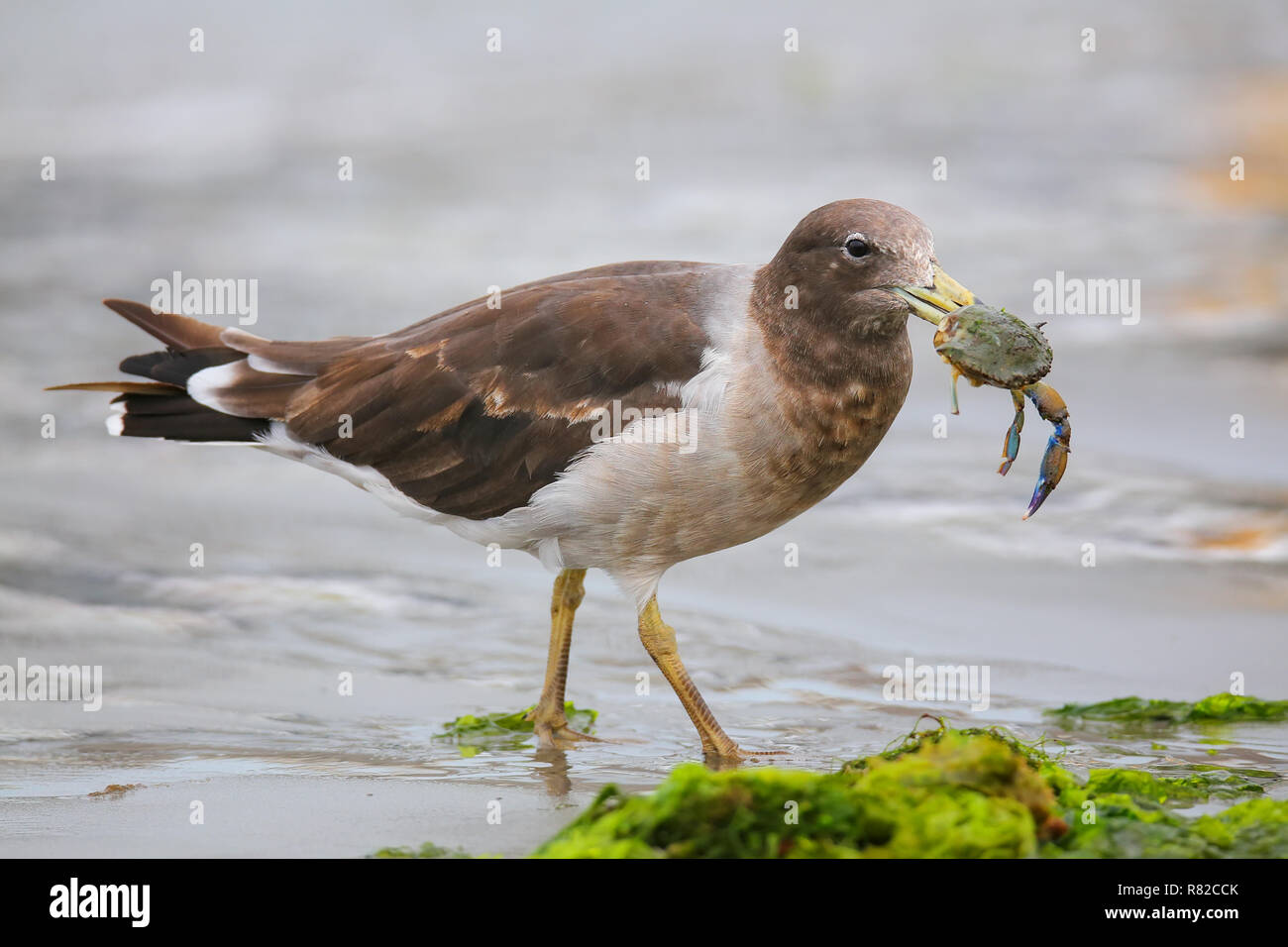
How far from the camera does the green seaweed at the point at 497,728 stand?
279 inches

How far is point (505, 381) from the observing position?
274 inches

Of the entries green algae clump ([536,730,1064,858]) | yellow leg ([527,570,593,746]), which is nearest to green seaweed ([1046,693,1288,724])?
yellow leg ([527,570,593,746])

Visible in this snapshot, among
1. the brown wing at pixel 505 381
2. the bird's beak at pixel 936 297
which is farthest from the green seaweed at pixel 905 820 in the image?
the brown wing at pixel 505 381

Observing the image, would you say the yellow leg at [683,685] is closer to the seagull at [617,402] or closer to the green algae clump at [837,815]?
the seagull at [617,402]

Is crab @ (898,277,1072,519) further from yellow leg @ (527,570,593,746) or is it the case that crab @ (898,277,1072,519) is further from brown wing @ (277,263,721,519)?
yellow leg @ (527,570,593,746)

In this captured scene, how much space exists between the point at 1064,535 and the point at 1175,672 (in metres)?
2.00

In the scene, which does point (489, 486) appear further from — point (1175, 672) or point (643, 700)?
point (1175, 672)

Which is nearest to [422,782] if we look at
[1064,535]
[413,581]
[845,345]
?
[845,345]

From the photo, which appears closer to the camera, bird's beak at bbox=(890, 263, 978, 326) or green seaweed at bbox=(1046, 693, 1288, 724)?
bird's beak at bbox=(890, 263, 978, 326)

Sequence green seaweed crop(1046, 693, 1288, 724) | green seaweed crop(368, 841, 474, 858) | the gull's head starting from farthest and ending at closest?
green seaweed crop(1046, 693, 1288, 724) → the gull's head → green seaweed crop(368, 841, 474, 858)

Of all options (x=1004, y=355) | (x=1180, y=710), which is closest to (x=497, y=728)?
(x=1004, y=355)

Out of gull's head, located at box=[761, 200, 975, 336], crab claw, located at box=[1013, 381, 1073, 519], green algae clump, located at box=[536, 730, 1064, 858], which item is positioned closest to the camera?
green algae clump, located at box=[536, 730, 1064, 858]

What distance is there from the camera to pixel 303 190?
53.3 ft

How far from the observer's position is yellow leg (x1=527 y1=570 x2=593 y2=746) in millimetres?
7137
